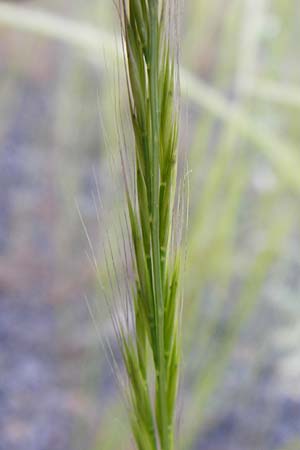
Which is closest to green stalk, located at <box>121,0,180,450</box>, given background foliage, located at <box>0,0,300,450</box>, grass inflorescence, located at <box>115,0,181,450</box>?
grass inflorescence, located at <box>115,0,181,450</box>

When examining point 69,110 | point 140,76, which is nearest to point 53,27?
point 69,110

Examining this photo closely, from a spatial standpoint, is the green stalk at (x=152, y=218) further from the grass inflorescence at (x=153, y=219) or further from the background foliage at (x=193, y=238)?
the background foliage at (x=193, y=238)

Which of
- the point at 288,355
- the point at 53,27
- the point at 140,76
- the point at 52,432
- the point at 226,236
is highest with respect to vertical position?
the point at 140,76

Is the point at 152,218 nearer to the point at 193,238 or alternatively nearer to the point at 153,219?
the point at 153,219

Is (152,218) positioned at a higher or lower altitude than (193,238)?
higher

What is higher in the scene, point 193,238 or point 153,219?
point 153,219

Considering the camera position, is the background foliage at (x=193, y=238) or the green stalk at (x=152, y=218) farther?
the background foliage at (x=193, y=238)

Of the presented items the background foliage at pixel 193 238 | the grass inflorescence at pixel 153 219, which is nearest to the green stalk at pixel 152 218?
the grass inflorescence at pixel 153 219

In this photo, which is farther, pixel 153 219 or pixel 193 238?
pixel 193 238

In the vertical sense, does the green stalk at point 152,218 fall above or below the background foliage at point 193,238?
above

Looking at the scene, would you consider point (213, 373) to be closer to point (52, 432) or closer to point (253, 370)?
point (253, 370)

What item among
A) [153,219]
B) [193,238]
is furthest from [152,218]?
[193,238]
